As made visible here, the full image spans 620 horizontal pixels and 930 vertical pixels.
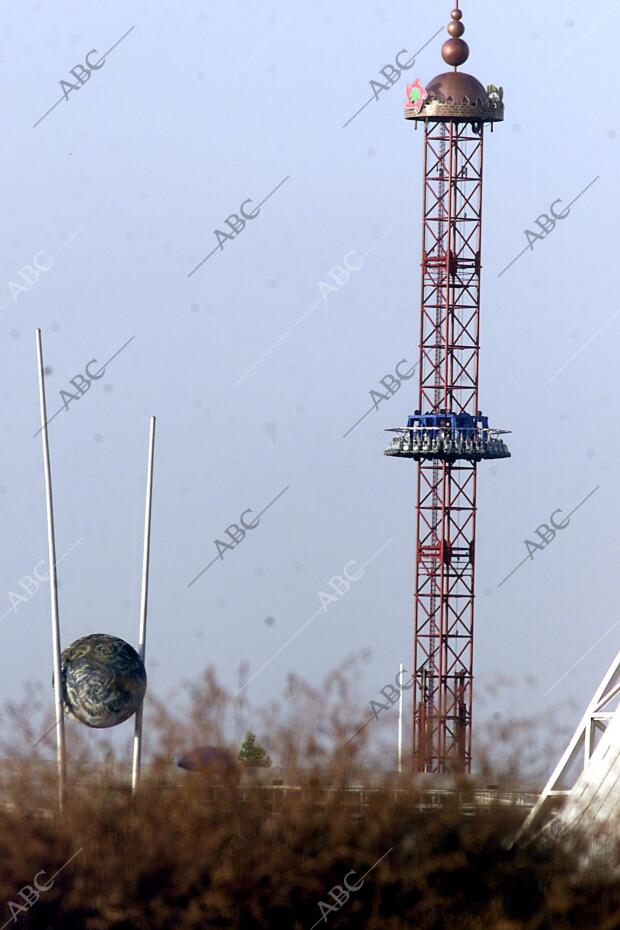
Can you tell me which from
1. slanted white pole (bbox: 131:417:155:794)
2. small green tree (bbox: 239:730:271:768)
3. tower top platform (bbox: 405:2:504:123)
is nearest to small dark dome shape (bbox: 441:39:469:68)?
tower top platform (bbox: 405:2:504:123)

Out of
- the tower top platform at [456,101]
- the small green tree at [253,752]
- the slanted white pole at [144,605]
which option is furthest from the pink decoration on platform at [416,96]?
the slanted white pole at [144,605]

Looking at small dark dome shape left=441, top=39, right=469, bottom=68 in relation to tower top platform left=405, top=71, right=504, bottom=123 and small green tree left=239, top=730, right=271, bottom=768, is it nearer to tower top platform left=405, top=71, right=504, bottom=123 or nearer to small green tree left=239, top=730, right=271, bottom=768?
tower top platform left=405, top=71, right=504, bottom=123

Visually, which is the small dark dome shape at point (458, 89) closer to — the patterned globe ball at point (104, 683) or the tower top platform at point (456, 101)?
the tower top platform at point (456, 101)

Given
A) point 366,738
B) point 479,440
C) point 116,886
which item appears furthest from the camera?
point 479,440

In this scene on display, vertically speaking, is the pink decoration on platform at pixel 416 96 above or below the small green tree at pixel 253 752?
above

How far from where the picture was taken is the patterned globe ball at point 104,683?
4050 cm

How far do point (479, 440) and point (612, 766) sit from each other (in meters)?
39.8

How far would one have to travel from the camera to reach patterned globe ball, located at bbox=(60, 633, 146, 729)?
40500 mm

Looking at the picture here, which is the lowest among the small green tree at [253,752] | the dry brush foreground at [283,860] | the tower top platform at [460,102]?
the dry brush foreground at [283,860]

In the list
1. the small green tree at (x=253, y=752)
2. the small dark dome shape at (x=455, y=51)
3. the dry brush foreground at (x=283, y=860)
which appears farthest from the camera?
the small dark dome shape at (x=455, y=51)

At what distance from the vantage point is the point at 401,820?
39.1m

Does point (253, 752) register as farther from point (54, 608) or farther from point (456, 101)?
point (54, 608)

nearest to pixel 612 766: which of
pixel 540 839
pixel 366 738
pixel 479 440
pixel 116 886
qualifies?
pixel 540 839

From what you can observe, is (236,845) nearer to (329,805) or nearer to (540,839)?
(329,805)
